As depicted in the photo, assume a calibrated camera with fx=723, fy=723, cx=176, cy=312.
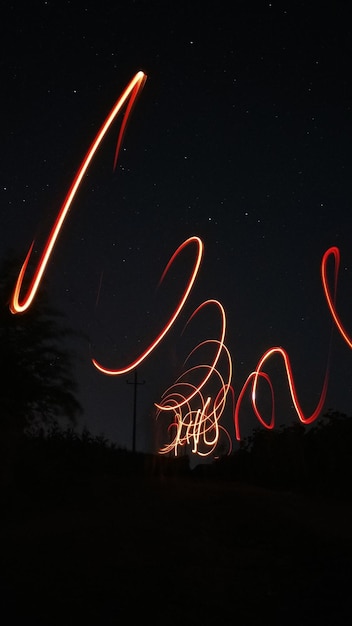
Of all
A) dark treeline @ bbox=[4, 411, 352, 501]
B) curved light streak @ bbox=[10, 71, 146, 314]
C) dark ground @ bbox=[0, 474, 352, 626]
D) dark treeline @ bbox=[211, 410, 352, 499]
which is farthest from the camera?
dark treeline @ bbox=[211, 410, 352, 499]

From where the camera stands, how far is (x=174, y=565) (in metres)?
8.40

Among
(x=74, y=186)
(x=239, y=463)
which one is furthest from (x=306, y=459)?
(x=74, y=186)

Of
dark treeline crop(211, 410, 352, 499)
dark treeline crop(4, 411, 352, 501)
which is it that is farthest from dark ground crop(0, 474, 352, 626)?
dark treeline crop(211, 410, 352, 499)

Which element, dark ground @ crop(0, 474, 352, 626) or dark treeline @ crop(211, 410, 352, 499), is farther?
dark treeline @ crop(211, 410, 352, 499)

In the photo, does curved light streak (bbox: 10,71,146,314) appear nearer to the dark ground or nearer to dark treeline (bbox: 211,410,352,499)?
the dark ground

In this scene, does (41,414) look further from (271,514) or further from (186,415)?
(271,514)

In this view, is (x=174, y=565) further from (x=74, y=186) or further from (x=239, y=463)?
(x=239, y=463)

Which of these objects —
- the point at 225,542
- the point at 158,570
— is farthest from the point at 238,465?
the point at 158,570

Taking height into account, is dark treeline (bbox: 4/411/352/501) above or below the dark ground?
above

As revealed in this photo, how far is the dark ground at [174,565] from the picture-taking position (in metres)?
6.47

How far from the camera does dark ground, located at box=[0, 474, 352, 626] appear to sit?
6.47 metres

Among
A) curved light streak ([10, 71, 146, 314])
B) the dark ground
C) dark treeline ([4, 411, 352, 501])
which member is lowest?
the dark ground

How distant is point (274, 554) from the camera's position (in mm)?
9188

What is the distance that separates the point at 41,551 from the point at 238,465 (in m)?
19.8
